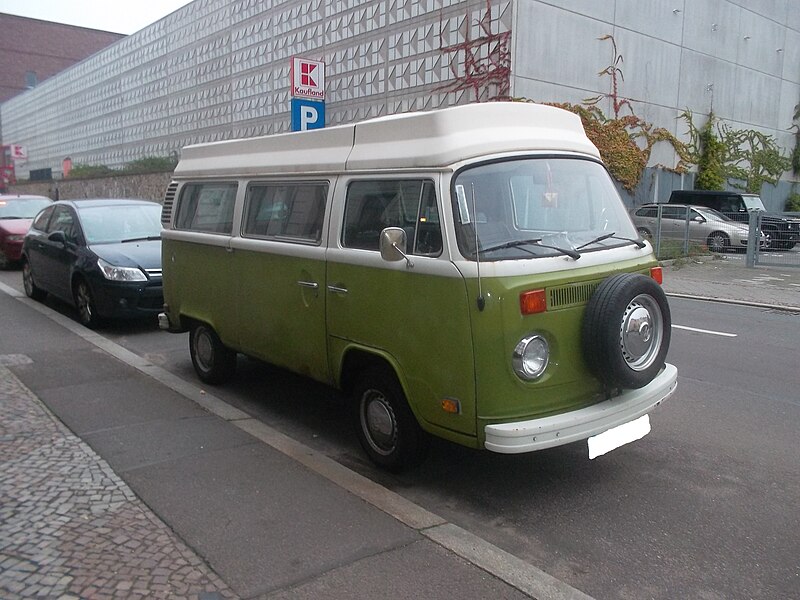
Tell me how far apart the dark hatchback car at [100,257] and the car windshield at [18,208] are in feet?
18.7

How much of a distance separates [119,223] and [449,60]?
12.7 metres

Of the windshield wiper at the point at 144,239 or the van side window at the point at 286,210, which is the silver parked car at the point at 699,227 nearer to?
the windshield wiper at the point at 144,239

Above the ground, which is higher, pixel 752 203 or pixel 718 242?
pixel 752 203

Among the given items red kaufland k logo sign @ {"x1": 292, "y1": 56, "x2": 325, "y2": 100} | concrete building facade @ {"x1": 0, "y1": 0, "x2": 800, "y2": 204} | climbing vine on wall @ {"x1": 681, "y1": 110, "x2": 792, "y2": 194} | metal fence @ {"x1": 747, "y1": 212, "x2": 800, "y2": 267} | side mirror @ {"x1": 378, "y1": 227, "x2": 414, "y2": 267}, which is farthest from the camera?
climbing vine on wall @ {"x1": 681, "y1": 110, "x2": 792, "y2": 194}

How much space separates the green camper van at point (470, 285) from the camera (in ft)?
13.4

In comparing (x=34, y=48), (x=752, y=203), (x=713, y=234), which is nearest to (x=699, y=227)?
(x=713, y=234)

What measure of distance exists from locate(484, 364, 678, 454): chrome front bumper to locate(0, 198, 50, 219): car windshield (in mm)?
16133

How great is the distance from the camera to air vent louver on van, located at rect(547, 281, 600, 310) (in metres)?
4.18

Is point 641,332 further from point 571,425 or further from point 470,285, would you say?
point 470,285

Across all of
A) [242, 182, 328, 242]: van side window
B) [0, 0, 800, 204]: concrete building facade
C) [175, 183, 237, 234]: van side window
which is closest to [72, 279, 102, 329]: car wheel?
[175, 183, 237, 234]: van side window

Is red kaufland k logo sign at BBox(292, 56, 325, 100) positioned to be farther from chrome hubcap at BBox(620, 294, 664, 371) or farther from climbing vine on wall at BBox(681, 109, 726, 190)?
climbing vine on wall at BBox(681, 109, 726, 190)

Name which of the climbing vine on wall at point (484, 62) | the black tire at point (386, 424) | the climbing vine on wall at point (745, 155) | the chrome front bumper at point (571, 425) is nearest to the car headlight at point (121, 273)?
the black tire at point (386, 424)

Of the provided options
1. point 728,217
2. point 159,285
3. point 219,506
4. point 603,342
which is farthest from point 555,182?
point 728,217

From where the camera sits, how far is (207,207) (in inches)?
265
